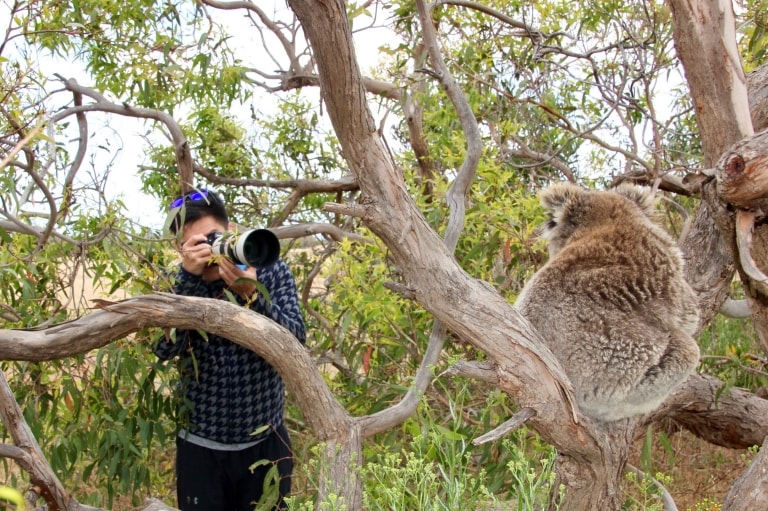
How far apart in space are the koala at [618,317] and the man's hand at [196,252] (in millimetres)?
932

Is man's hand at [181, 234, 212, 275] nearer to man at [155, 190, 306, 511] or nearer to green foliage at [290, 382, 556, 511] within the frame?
man at [155, 190, 306, 511]

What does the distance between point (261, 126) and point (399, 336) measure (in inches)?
67.5

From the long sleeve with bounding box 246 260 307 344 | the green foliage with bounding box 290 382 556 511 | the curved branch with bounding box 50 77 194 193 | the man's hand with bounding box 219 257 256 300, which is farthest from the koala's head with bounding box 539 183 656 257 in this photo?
the curved branch with bounding box 50 77 194 193

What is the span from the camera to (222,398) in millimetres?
2385

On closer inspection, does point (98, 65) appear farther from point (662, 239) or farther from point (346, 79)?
point (662, 239)

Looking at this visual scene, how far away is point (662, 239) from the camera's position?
92.4 inches

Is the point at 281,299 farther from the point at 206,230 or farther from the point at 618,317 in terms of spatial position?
the point at 618,317

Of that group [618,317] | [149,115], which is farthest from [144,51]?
[618,317]

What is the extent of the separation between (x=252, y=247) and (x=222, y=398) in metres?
0.62

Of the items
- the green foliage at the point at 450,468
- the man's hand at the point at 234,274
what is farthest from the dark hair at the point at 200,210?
the green foliage at the point at 450,468

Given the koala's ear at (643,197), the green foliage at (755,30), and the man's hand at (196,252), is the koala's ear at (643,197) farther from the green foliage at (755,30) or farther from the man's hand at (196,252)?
the man's hand at (196,252)

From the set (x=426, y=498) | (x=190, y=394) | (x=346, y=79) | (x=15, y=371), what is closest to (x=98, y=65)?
(x=15, y=371)

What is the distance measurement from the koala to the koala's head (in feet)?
0.27

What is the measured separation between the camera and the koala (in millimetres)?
2107
